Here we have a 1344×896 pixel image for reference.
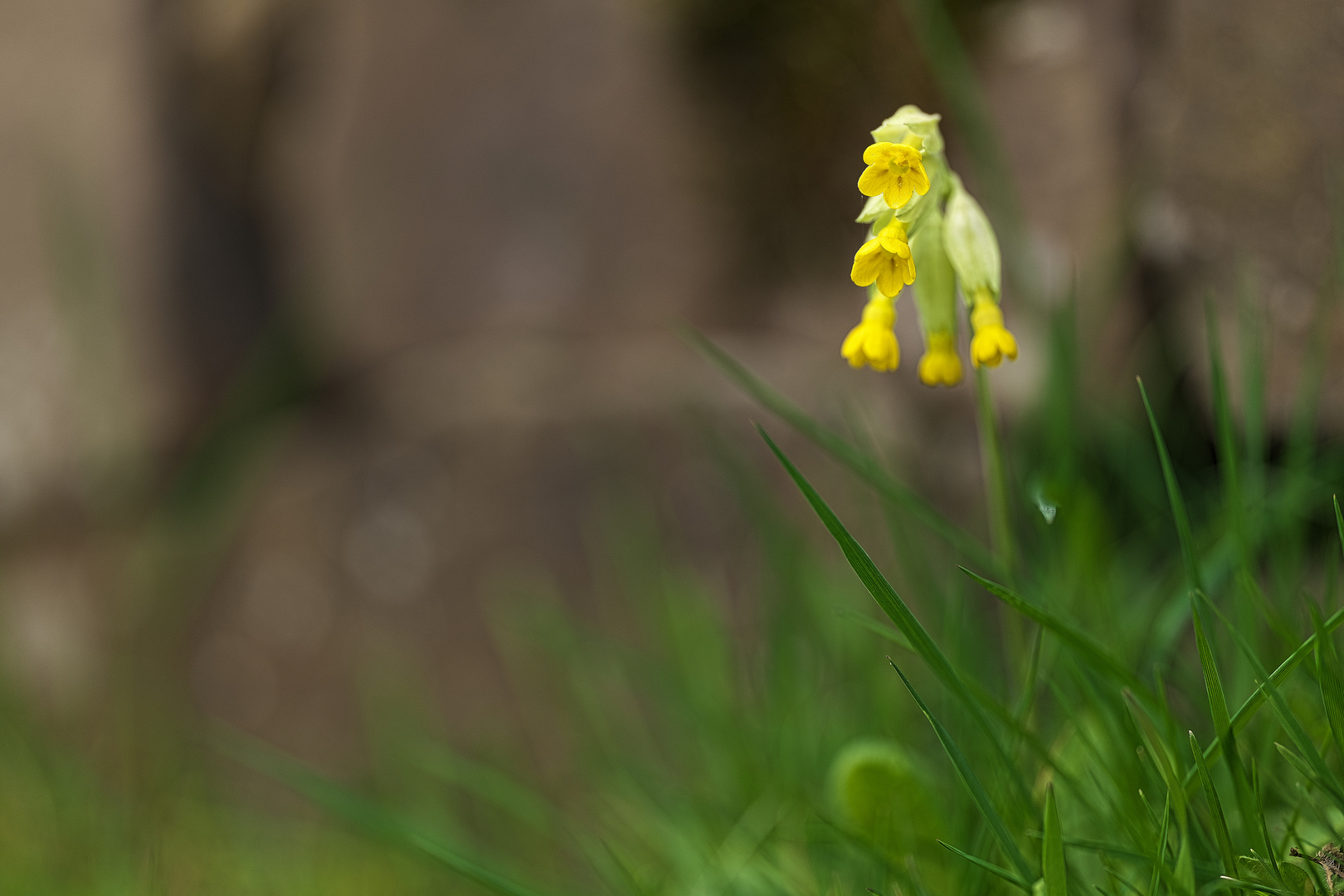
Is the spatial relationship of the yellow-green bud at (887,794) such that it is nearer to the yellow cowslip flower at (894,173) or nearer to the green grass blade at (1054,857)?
the green grass blade at (1054,857)

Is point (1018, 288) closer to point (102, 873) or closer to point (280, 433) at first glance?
point (280, 433)

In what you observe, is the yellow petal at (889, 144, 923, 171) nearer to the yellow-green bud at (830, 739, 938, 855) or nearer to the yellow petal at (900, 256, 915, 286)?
the yellow petal at (900, 256, 915, 286)

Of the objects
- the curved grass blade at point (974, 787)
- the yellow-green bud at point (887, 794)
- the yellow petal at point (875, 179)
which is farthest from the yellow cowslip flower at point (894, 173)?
the yellow-green bud at point (887, 794)

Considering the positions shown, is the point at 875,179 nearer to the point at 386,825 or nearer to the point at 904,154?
the point at 904,154

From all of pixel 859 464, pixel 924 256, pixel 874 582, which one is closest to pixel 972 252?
pixel 924 256

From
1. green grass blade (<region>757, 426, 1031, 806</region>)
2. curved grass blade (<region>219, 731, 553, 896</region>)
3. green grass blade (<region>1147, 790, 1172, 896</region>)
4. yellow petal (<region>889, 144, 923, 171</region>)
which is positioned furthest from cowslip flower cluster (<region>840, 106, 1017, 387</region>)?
curved grass blade (<region>219, 731, 553, 896</region>)

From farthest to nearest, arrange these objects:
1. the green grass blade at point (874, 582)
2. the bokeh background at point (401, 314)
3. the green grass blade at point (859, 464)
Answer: the bokeh background at point (401, 314) → the green grass blade at point (859, 464) → the green grass blade at point (874, 582)

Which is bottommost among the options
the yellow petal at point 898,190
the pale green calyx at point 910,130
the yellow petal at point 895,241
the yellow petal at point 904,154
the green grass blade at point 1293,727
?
the green grass blade at point 1293,727
